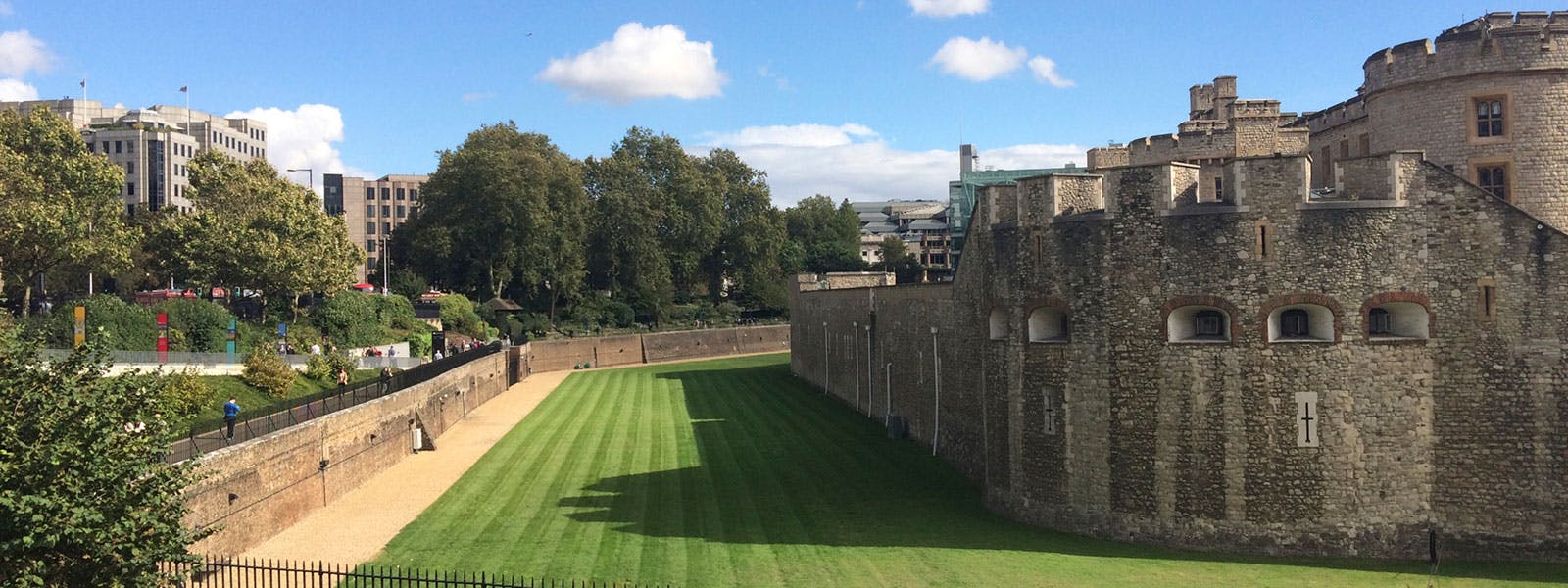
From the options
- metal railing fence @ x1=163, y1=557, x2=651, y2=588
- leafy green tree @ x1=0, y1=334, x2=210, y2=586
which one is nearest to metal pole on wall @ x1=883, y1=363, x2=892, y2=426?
metal railing fence @ x1=163, y1=557, x2=651, y2=588

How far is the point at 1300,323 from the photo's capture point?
62.7 ft

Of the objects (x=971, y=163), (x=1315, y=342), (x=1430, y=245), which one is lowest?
(x=1315, y=342)

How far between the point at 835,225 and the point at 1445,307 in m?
108

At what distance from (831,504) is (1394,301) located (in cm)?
1129

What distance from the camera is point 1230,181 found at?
19.0 meters

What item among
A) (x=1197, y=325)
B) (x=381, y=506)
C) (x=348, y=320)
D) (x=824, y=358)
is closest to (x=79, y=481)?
(x=381, y=506)

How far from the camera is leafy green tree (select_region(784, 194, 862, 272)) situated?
10719 cm

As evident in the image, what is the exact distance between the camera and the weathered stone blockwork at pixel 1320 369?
717 inches

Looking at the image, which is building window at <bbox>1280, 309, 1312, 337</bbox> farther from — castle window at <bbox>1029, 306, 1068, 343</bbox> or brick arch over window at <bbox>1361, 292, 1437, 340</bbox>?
castle window at <bbox>1029, 306, 1068, 343</bbox>

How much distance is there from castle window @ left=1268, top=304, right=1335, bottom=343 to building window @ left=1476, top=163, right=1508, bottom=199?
5.26m

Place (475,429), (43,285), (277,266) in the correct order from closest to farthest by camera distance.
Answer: (475,429), (277,266), (43,285)

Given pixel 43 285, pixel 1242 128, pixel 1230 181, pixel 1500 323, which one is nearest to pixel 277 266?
pixel 43 285

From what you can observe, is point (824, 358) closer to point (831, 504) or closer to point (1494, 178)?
point (831, 504)

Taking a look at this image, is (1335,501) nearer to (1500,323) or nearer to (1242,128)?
(1500,323)
